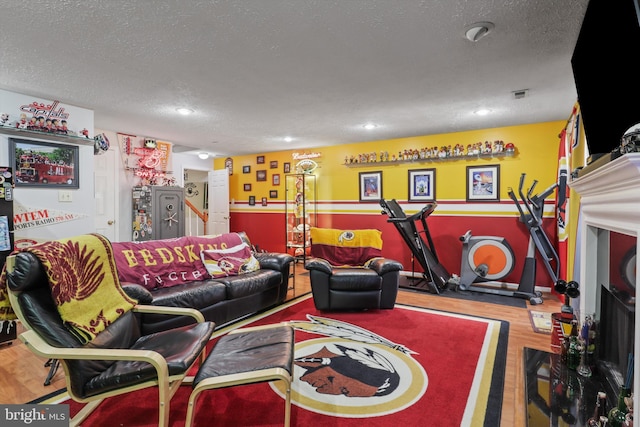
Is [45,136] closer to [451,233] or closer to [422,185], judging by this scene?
[422,185]

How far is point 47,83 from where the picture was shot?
10.5 feet

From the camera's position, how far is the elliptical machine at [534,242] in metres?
4.33

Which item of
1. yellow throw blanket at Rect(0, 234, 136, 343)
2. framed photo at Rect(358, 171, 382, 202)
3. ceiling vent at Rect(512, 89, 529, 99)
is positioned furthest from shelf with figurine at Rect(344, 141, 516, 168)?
yellow throw blanket at Rect(0, 234, 136, 343)

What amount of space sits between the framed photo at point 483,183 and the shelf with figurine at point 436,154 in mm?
196

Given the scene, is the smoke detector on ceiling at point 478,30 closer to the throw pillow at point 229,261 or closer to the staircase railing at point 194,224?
the throw pillow at point 229,261

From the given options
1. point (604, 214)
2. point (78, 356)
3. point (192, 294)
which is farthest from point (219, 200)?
point (604, 214)

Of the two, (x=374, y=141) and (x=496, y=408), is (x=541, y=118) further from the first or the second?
(x=496, y=408)

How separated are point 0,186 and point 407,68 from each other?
149 inches

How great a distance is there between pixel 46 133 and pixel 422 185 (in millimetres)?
Answer: 5146

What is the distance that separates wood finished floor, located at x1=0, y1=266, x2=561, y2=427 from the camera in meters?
2.11

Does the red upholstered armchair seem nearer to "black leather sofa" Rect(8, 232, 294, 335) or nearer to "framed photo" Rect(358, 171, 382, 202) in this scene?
"black leather sofa" Rect(8, 232, 294, 335)

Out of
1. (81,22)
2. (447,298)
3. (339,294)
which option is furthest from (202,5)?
(447,298)

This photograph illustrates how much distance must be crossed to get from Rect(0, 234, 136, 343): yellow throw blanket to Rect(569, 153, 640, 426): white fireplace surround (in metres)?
2.69

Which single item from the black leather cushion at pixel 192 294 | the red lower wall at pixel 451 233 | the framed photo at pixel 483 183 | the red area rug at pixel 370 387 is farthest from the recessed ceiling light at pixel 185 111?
the framed photo at pixel 483 183
